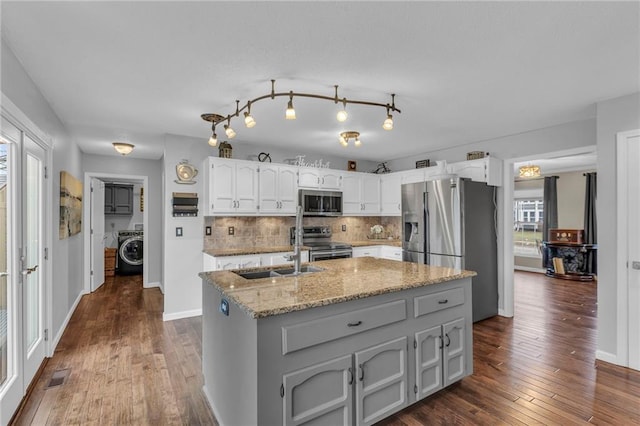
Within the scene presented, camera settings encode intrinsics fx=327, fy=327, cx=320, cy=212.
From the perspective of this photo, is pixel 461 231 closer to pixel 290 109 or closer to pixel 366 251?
pixel 366 251

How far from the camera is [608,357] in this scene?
298 centimetres

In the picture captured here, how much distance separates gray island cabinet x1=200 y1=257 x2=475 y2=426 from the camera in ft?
5.35

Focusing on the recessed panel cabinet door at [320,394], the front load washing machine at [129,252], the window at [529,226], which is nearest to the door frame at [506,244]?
the recessed panel cabinet door at [320,394]

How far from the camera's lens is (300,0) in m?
1.62

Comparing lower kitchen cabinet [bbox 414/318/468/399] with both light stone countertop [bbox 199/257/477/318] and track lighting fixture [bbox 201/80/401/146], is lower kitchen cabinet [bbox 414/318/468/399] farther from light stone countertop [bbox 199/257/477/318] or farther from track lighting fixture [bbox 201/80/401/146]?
track lighting fixture [bbox 201/80/401/146]

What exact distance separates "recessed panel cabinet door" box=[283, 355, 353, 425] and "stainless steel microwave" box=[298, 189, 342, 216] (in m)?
3.20

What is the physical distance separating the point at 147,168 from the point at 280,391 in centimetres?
561

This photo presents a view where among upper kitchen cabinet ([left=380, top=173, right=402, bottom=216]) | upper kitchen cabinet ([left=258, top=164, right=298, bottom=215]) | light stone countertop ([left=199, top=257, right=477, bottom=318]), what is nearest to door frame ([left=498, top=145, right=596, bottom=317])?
upper kitchen cabinet ([left=380, top=173, right=402, bottom=216])

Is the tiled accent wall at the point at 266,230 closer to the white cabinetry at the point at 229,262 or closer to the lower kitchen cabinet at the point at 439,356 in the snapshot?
the white cabinetry at the point at 229,262

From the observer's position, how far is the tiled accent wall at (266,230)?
4637 millimetres

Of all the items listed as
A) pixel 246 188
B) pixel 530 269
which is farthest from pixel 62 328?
pixel 530 269

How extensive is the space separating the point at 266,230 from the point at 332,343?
3349mm

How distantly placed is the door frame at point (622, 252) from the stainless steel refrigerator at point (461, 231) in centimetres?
135

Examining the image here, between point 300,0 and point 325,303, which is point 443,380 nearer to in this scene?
point 325,303
